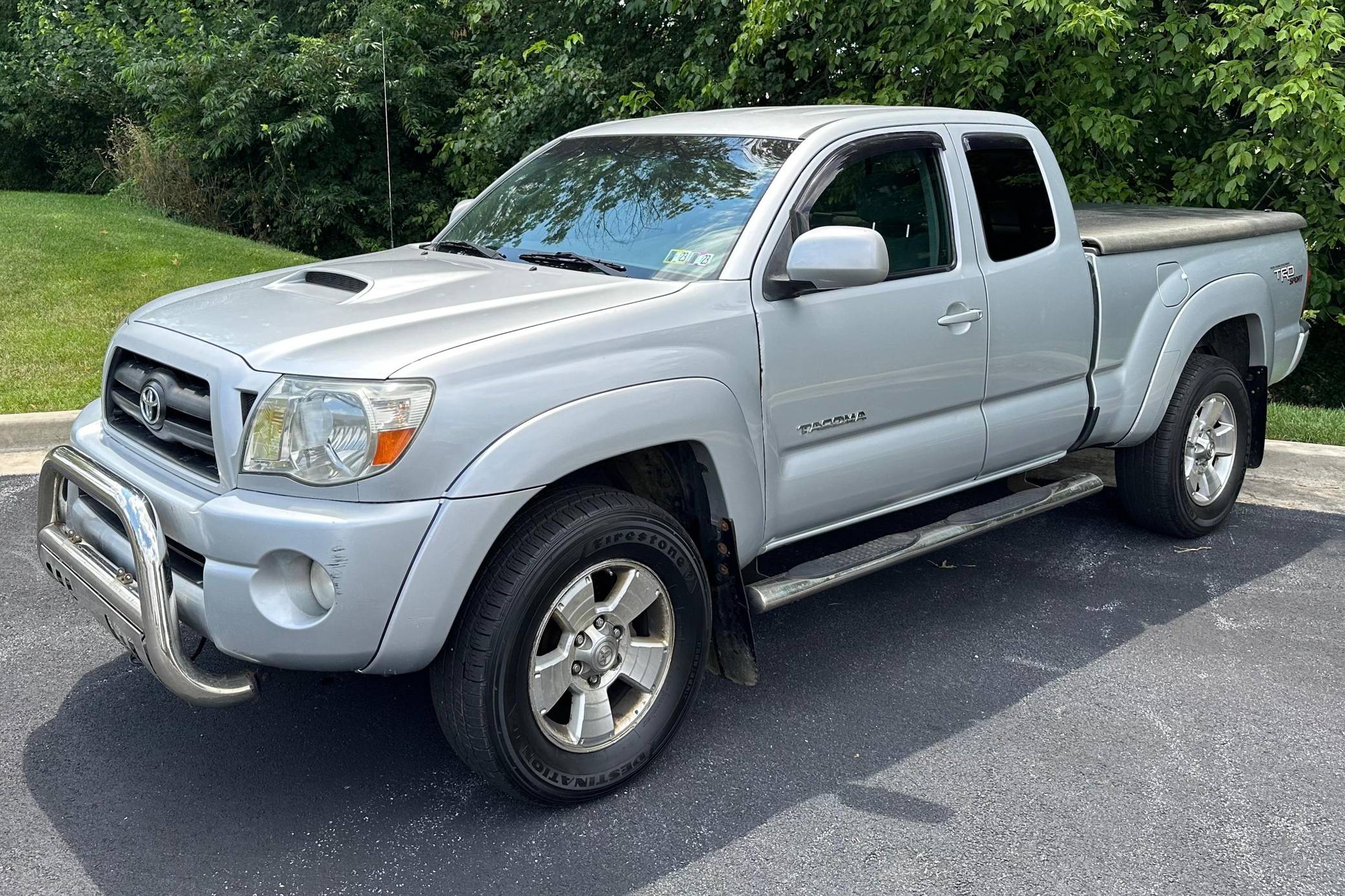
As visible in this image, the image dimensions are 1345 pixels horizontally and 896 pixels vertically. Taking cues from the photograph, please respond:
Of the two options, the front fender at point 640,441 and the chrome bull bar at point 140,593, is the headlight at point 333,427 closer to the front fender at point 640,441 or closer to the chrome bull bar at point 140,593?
the front fender at point 640,441

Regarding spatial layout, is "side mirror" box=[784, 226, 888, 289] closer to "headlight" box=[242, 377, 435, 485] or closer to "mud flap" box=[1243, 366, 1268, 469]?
"headlight" box=[242, 377, 435, 485]

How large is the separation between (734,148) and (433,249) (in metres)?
→ 1.22

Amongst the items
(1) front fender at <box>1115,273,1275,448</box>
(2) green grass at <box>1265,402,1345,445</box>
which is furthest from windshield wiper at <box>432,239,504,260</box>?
(2) green grass at <box>1265,402,1345,445</box>

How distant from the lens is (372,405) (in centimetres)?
313

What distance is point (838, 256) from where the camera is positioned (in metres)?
3.75

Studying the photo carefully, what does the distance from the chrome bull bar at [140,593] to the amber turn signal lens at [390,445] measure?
2.13 feet

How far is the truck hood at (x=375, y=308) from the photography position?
3256 mm

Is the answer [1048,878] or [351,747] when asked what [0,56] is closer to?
[351,747]

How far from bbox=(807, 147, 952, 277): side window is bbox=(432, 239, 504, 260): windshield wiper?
115 centimetres

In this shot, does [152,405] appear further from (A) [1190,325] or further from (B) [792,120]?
(A) [1190,325]

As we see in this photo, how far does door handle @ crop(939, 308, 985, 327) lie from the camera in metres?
4.43

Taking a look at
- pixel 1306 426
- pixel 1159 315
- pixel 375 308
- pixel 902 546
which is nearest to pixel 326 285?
pixel 375 308

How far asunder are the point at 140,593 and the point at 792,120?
2.67 m

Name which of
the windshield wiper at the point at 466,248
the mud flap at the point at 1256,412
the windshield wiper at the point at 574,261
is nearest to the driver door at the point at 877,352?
the windshield wiper at the point at 574,261
